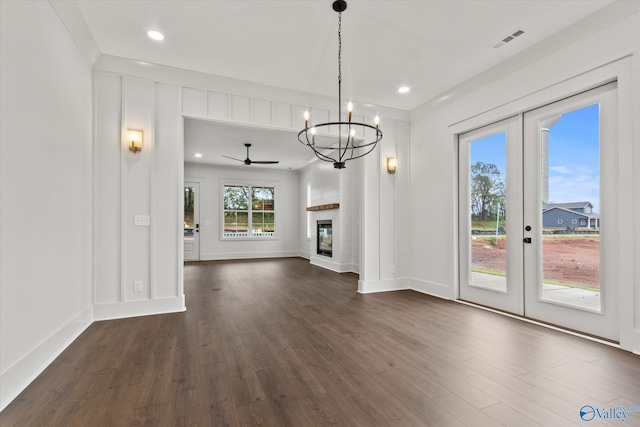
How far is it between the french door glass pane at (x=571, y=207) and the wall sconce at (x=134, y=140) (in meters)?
4.63

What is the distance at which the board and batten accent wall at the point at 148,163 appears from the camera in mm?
3578

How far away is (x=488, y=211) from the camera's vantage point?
13.3ft

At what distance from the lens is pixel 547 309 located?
331 cm

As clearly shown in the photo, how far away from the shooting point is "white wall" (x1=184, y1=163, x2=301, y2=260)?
9203mm

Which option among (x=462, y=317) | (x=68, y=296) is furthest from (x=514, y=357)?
(x=68, y=296)

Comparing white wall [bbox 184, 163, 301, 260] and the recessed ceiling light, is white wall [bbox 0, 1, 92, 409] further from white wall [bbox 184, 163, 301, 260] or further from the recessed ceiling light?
white wall [bbox 184, 163, 301, 260]

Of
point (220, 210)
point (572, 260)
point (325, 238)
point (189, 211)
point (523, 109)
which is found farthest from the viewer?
point (220, 210)

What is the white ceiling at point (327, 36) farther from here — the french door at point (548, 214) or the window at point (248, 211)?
the window at point (248, 211)

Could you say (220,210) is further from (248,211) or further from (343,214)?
(343,214)

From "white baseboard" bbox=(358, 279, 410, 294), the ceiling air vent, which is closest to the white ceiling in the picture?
the ceiling air vent

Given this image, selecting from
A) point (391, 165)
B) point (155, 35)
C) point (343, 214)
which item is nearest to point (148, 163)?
point (155, 35)

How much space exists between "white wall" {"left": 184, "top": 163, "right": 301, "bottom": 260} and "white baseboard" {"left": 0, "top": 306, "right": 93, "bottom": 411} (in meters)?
6.18

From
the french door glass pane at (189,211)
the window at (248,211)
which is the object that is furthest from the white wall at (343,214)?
the french door glass pane at (189,211)

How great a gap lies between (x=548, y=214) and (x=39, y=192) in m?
4.73
